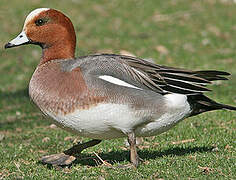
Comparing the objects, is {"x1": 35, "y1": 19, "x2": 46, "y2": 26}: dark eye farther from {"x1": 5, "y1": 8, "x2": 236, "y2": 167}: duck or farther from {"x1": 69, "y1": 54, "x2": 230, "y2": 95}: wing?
{"x1": 69, "y1": 54, "x2": 230, "y2": 95}: wing

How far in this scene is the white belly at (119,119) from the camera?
460 cm

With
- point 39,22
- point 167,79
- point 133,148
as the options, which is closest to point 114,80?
point 167,79

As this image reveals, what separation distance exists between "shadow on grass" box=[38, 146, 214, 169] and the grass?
11 millimetres

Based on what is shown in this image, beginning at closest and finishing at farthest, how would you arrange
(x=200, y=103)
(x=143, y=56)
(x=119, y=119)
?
(x=119, y=119)
(x=200, y=103)
(x=143, y=56)

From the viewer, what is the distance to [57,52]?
17.2 ft

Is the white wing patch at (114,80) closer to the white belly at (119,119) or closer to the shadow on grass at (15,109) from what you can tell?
the white belly at (119,119)

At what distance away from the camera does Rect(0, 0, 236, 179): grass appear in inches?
193

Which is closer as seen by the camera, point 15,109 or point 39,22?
point 39,22

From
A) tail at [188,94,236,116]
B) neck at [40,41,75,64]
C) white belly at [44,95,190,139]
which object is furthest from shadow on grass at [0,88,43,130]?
tail at [188,94,236,116]

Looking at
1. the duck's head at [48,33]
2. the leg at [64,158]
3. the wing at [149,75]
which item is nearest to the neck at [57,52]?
the duck's head at [48,33]

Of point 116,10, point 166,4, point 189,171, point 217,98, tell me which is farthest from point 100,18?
point 189,171

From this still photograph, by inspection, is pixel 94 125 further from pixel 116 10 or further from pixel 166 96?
pixel 116 10

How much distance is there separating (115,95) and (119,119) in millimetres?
213

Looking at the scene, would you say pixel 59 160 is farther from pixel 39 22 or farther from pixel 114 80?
pixel 39 22
